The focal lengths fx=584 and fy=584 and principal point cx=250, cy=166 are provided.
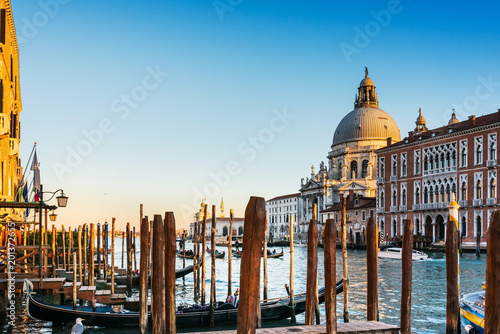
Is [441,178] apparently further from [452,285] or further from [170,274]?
[170,274]

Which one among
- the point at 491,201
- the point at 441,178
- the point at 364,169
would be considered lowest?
the point at 491,201

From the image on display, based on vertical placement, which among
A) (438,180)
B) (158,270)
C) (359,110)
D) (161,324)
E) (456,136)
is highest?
(359,110)

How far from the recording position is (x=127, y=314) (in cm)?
1045

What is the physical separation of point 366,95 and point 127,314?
225 feet

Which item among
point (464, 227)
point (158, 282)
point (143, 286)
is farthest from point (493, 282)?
point (464, 227)

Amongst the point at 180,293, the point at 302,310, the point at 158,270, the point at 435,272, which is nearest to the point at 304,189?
the point at 435,272

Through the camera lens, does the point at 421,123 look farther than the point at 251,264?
Yes

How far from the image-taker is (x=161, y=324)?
7.05 meters

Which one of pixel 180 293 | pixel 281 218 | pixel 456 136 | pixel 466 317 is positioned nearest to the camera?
pixel 466 317

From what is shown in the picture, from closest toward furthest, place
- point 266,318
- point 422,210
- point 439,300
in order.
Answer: point 266,318, point 439,300, point 422,210

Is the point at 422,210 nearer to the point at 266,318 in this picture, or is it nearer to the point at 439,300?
the point at 439,300

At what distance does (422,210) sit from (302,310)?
30108 mm

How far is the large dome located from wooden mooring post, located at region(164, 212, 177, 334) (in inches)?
2577

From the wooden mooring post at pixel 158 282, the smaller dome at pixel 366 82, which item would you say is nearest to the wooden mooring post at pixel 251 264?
the wooden mooring post at pixel 158 282
